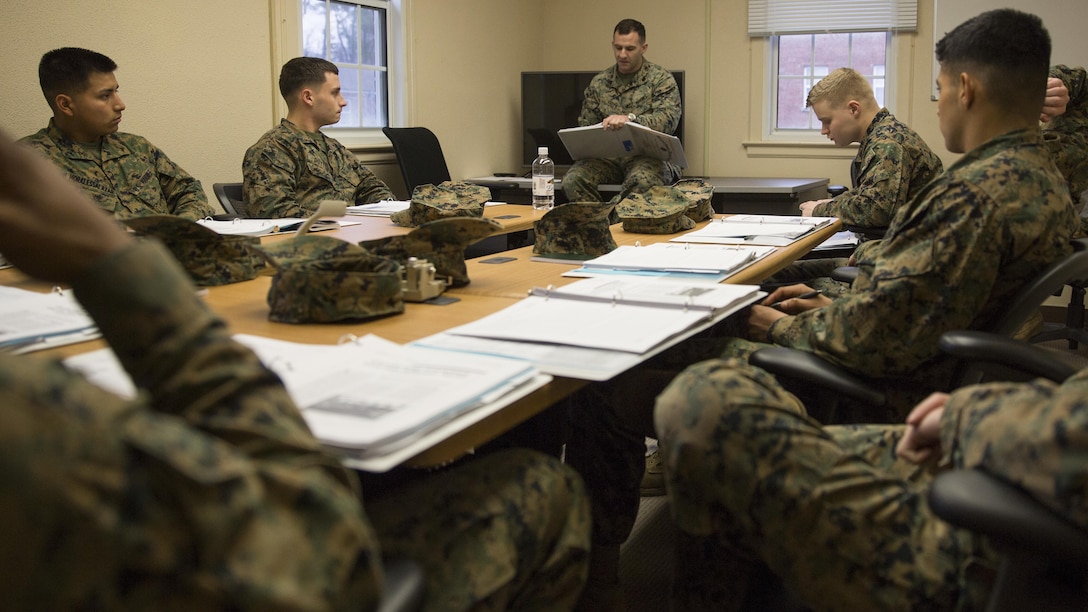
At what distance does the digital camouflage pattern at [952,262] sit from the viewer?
1.58 metres

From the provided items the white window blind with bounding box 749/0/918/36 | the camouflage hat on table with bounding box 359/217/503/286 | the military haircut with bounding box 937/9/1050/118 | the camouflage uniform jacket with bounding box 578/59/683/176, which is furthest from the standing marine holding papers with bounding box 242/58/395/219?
the white window blind with bounding box 749/0/918/36

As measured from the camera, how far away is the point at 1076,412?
0.88m

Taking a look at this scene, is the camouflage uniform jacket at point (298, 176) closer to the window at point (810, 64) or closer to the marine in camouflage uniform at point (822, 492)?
the marine in camouflage uniform at point (822, 492)

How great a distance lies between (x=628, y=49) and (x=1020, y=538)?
525 cm

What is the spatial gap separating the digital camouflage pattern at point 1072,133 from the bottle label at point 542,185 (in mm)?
1838

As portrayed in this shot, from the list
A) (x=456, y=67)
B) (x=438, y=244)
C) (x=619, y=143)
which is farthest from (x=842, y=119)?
(x=456, y=67)

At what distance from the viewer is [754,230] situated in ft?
9.14

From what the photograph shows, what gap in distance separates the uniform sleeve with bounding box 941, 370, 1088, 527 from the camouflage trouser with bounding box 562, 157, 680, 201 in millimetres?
4279

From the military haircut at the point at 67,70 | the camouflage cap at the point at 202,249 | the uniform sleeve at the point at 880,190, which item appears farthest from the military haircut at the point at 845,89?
the military haircut at the point at 67,70

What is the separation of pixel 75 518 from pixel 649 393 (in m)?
1.41

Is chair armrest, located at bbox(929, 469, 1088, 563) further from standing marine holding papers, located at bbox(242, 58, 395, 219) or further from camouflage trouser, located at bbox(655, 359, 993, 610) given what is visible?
standing marine holding papers, located at bbox(242, 58, 395, 219)

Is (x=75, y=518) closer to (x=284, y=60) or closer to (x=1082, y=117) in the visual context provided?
(x=1082, y=117)

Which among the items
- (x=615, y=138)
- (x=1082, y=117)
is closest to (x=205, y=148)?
(x=615, y=138)

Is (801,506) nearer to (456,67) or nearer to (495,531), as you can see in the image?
(495,531)
